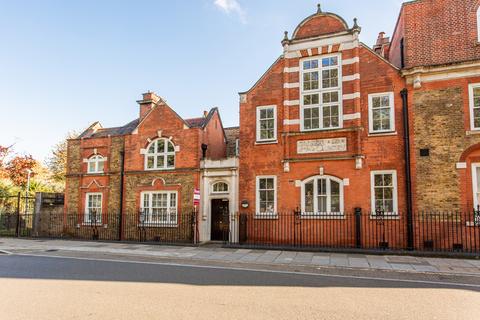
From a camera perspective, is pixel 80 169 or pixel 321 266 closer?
pixel 321 266

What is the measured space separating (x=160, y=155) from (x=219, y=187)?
4415 millimetres

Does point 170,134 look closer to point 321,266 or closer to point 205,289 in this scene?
point 321,266

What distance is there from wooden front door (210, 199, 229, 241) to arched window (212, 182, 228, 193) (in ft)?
2.01

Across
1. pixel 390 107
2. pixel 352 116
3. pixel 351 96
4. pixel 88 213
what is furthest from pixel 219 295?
pixel 88 213

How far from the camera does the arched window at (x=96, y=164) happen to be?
888 inches

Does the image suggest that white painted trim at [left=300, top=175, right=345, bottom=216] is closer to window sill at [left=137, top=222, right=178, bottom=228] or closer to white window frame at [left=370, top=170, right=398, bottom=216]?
white window frame at [left=370, top=170, right=398, bottom=216]

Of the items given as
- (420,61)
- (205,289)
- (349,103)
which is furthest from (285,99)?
(205,289)

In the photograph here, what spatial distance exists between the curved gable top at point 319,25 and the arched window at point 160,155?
9.53 m

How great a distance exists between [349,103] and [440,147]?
4.48 meters

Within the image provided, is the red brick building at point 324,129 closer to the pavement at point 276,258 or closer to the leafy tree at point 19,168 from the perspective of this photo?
the pavement at point 276,258

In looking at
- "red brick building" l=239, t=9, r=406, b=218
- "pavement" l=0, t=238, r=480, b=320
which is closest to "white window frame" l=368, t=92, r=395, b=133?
"red brick building" l=239, t=9, r=406, b=218

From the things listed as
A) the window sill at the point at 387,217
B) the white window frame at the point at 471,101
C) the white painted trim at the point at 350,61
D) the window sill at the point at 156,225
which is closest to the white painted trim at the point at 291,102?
the white painted trim at the point at 350,61

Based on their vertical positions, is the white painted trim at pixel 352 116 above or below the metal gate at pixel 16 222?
above

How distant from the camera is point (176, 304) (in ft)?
21.7
